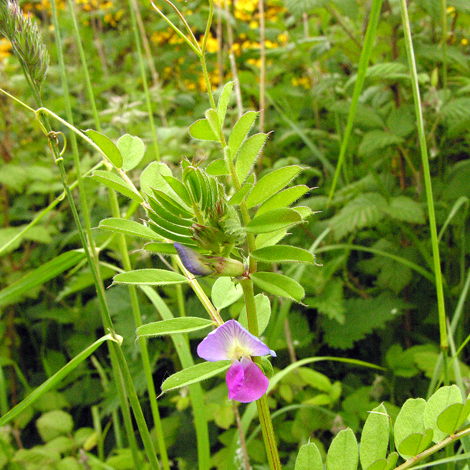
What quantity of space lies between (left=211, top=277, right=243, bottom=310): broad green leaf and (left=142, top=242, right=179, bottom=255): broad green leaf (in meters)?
0.11

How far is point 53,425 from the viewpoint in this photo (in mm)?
1042

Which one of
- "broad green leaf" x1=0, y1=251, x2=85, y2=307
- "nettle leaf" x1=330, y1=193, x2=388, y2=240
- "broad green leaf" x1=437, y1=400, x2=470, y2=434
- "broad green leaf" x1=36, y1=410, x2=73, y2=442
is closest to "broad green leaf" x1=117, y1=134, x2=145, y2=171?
"broad green leaf" x1=0, y1=251, x2=85, y2=307

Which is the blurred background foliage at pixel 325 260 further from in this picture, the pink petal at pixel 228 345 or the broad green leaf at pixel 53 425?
the pink petal at pixel 228 345

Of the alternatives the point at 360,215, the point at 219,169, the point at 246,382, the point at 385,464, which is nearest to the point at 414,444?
the point at 385,464

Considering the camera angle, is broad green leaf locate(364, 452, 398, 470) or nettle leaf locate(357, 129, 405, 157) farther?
nettle leaf locate(357, 129, 405, 157)

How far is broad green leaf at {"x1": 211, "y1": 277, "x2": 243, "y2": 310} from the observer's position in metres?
0.45

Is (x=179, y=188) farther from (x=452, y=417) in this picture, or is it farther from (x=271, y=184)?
(x=452, y=417)

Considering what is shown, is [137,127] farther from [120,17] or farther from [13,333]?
[120,17]

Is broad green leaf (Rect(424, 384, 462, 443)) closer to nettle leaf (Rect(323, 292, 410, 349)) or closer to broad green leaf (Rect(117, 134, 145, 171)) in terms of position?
broad green leaf (Rect(117, 134, 145, 171))

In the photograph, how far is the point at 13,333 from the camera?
1384 mm

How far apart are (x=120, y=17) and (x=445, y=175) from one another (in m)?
2.07

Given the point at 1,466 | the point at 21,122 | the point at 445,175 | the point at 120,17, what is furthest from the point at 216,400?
the point at 120,17

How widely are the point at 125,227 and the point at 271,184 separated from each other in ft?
0.40

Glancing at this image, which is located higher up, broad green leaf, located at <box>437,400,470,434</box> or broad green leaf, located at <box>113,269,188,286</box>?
broad green leaf, located at <box>113,269,188,286</box>
